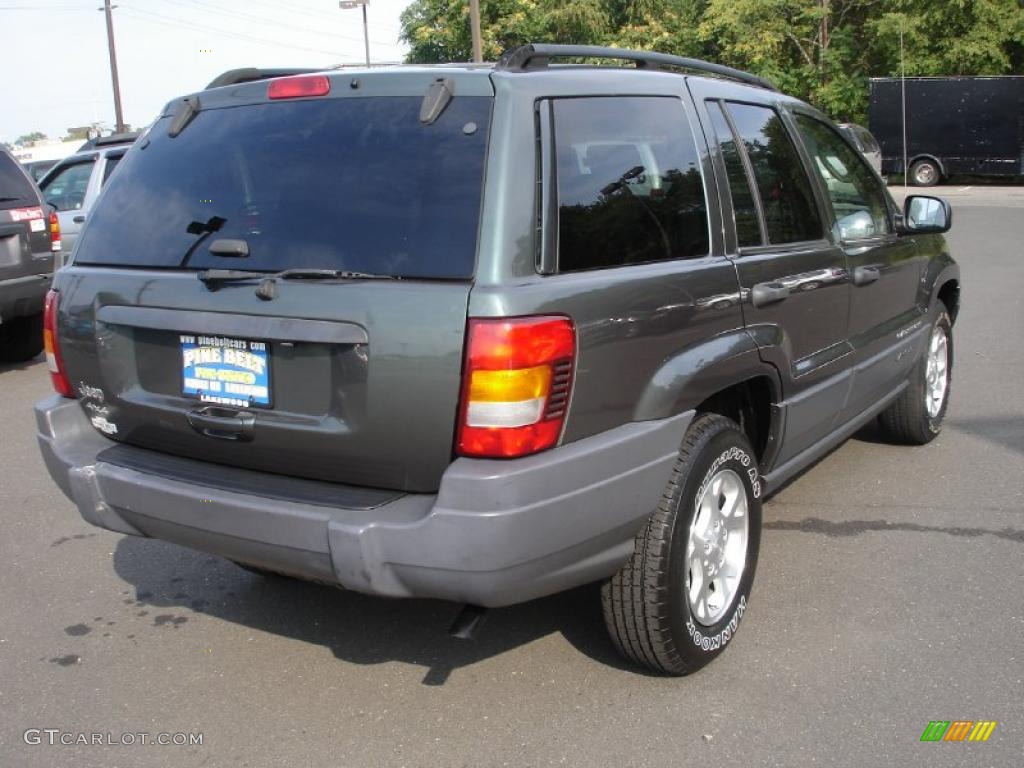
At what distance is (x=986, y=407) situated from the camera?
668cm

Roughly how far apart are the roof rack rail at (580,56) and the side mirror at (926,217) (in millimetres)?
1306

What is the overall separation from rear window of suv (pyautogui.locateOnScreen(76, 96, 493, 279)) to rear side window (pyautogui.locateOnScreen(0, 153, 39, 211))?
575 cm

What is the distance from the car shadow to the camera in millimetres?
3602

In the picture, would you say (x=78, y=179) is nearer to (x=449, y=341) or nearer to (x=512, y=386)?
(x=449, y=341)

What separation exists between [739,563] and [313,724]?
1.48 m

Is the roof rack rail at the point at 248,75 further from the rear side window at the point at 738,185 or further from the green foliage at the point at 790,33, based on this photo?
the green foliage at the point at 790,33

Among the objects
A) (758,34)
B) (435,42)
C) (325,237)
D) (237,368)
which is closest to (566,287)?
(325,237)

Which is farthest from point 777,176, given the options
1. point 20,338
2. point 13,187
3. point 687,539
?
point 20,338

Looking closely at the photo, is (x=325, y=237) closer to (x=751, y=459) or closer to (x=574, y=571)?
(x=574, y=571)

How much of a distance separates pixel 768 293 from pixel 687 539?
0.98m

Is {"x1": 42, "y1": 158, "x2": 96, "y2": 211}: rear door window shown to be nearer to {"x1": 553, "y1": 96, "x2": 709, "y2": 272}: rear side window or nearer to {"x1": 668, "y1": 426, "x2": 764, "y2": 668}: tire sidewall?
{"x1": 553, "y1": 96, "x2": 709, "y2": 272}: rear side window

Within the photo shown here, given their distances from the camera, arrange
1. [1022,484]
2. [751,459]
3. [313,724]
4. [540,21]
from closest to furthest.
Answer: [313,724]
[751,459]
[1022,484]
[540,21]

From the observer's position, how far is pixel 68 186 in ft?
39.8

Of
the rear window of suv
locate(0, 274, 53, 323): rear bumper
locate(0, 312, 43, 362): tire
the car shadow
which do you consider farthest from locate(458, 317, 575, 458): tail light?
locate(0, 312, 43, 362): tire
